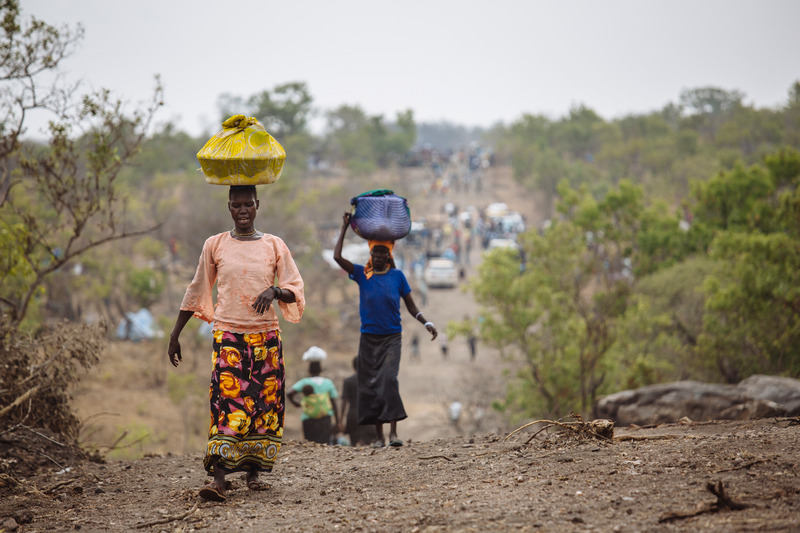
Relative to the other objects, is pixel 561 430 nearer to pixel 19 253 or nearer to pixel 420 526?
pixel 420 526

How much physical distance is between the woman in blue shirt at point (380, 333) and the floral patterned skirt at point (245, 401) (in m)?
1.73

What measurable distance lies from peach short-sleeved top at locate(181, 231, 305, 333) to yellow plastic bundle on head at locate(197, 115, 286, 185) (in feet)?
1.23

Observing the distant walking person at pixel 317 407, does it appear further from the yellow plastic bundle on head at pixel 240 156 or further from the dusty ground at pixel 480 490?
the yellow plastic bundle on head at pixel 240 156

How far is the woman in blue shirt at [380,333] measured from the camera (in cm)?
670

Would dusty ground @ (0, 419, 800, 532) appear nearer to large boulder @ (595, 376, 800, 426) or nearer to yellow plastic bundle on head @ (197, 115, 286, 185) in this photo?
yellow plastic bundle on head @ (197, 115, 286, 185)

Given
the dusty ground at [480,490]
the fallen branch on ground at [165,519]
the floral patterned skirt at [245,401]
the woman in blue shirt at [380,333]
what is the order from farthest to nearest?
the woman in blue shirt at [380,333] → the floral patterned skirt at [245,401] → the fallen branch on ground at [165,519] → the dusty ground at [480,490]

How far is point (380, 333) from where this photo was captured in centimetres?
676

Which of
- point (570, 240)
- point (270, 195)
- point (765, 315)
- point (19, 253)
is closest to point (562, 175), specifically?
point (270, 195)

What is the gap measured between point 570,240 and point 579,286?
1.61 m

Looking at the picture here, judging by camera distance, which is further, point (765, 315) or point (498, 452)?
point (765, 315)

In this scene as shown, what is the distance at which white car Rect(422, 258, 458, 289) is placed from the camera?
125 ft

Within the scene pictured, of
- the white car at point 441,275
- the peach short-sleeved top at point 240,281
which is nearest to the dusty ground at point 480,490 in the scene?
the peach short-sleeved top at point 240,281

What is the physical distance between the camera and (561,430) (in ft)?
19.4

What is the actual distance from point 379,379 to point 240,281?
7.17 ft
